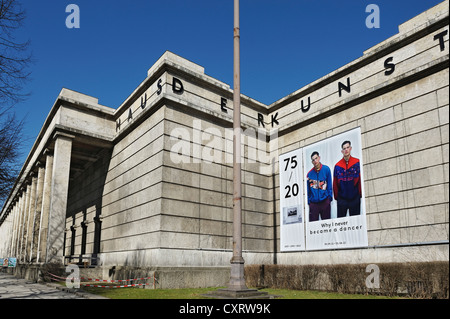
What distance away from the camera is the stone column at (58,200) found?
1020 inches

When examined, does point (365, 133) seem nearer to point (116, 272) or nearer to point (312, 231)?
point (312, 231)

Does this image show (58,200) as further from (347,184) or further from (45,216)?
(347,184)

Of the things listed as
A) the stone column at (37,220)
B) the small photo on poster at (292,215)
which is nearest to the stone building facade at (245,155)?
the stone column at (37,220)

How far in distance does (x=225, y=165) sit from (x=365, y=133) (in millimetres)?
8888

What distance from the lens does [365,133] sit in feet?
67.9

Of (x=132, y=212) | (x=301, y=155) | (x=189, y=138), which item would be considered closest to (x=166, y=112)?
(x=189, y=138)

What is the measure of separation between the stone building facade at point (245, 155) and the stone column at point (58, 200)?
0.27 ft

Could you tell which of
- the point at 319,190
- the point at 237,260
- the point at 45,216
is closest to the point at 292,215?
the point at 319,190

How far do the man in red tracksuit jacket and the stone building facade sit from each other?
0.61 m

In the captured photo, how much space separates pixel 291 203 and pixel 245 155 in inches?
180

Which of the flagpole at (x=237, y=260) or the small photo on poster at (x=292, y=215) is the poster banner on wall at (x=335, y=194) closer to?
the small photo on poster at (x=292, y=215)

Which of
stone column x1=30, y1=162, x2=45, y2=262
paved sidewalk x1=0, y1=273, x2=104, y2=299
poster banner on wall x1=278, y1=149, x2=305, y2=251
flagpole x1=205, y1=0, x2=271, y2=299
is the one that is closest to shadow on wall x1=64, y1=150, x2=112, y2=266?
stone column x1=30, y1=162, x2=45, y2=262

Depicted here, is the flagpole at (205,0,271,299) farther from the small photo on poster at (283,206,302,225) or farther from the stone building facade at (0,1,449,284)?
the small photo on poster at (283,206,302,225)

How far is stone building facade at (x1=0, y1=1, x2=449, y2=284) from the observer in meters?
17.8
